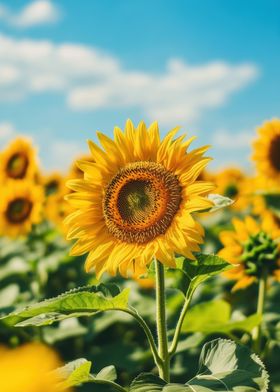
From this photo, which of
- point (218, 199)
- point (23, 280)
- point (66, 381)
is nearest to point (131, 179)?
A: point (218, 199)

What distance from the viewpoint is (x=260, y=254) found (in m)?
3.33

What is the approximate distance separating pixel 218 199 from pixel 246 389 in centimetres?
73

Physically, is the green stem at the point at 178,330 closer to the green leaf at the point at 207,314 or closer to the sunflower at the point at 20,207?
the green leaf at the point at 207,314

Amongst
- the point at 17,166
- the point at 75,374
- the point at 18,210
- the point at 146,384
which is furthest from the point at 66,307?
the point at 17,166

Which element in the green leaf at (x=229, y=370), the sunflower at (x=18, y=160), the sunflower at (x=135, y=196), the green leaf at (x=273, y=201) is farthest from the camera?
the sunflower at (x=18, y=160)

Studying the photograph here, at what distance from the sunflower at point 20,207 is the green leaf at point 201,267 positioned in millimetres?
3740

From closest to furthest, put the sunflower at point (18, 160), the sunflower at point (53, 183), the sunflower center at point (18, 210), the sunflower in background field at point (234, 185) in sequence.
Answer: the sunflower center at point (18, 210)
the sunflower at point (18, 160)
the sunflower in background field at point (234, 185)
the sunflower at point (53, 183)

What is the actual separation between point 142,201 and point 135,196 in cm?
4

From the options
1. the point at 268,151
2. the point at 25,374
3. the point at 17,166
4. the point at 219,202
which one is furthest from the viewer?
the point at 17,166

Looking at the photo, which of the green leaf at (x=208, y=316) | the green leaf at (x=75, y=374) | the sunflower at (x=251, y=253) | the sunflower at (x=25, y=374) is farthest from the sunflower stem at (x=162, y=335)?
the sunflower at (x=25, y=374)

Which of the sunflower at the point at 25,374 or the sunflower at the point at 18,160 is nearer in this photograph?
the sunflower at the point at 25,374

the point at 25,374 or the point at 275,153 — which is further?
the point at 275,153

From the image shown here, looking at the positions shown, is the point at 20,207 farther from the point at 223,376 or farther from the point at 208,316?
the point at 223,376

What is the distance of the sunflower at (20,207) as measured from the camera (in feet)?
19.5
